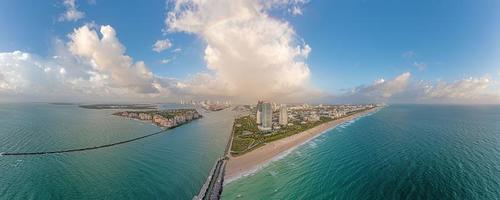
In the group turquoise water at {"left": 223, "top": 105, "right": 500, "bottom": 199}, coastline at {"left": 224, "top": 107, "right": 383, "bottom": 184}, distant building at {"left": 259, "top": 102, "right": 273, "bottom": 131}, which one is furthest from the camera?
distant building at {"left": 259, "top": 102, "right": 273, "bottom": 131}

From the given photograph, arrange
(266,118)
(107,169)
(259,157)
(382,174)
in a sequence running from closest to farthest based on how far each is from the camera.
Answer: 1. (382,174)
2. (107,169)
3. (259,157)
4. (266,118)

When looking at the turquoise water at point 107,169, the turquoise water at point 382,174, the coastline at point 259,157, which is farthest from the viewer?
the coastline at point 259,157

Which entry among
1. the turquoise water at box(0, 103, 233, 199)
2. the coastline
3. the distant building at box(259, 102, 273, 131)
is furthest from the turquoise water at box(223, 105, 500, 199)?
the distant building at box(259, 102, 273, 131)

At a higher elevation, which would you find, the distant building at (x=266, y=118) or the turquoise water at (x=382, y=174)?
the distant building at (x=266, y=118)

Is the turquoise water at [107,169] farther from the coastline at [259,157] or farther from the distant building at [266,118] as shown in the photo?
the distant building at [266,118]

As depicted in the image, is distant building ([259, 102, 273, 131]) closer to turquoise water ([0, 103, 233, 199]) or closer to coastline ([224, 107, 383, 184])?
coastline ([224, 107, 383, 184])

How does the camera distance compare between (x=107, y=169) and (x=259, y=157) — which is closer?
(x=107, y=169)

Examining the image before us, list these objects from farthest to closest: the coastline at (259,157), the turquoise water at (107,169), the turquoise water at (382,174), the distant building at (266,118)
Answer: the distant building at (266,118) < the coastline at (259,157) < the turquoise water at (107,169) < the turquoise water at (382,174)

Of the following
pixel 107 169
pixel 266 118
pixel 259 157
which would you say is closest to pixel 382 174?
pixel 259 157

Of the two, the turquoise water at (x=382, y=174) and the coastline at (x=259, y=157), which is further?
the coastline at (x=259, y=157)

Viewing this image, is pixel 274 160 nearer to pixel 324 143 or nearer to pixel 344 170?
pixel 344 170

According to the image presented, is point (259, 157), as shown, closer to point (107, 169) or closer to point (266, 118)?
point (107, 169)

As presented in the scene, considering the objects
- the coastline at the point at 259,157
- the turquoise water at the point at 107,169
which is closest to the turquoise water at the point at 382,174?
the coastline at the point at 259,157
